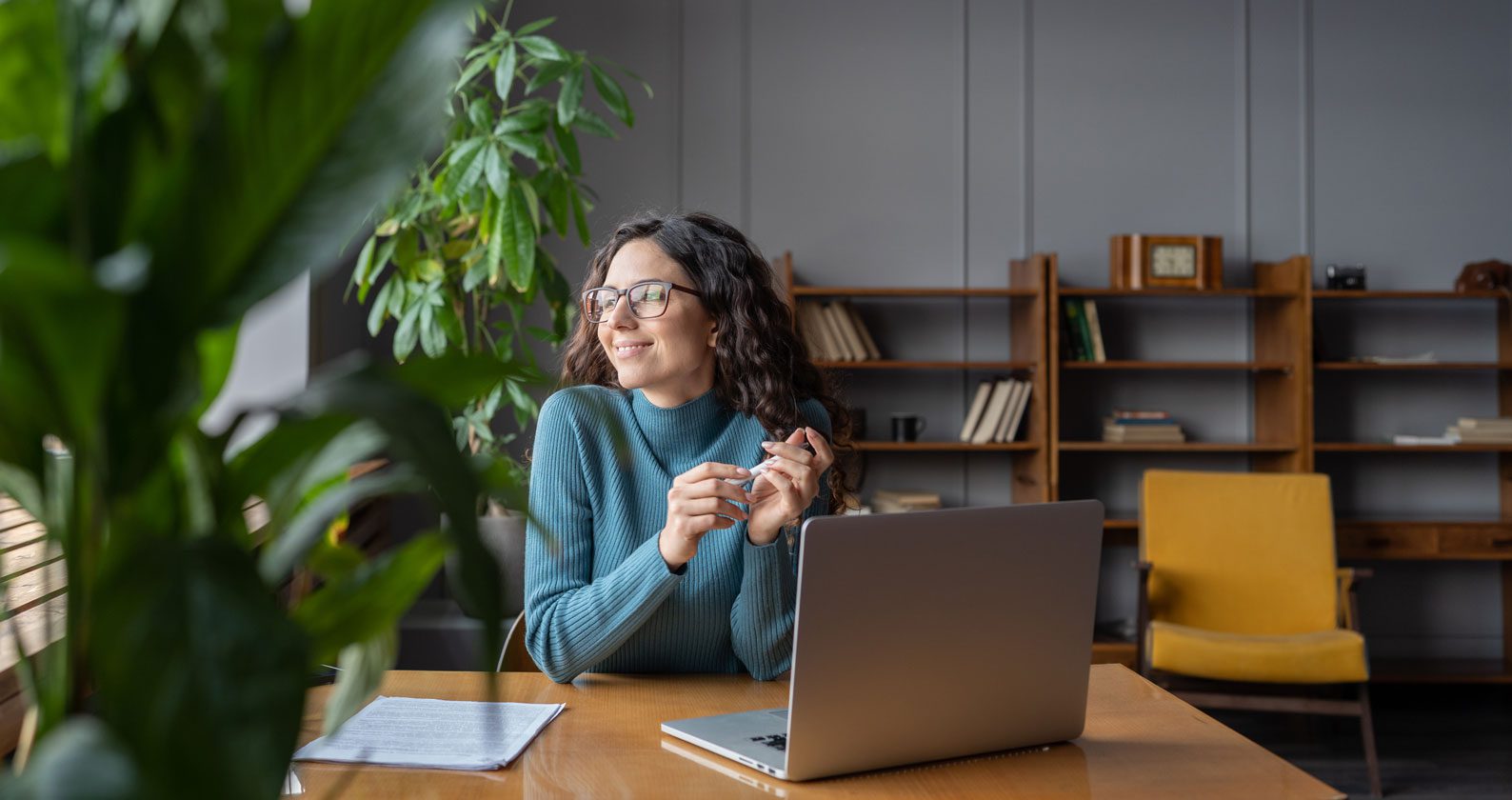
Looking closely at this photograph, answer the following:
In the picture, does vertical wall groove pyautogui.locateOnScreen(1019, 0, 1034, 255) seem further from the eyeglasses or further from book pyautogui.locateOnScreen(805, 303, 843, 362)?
the eyeglasses

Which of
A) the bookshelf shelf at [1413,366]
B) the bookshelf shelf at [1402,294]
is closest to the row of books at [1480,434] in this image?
the bookshelf shelf at [1413,366]

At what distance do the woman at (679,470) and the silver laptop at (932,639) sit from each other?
0.36m

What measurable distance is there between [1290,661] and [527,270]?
Result: 2.57 m

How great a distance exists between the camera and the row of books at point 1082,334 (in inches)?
193

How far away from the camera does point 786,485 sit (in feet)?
5.45

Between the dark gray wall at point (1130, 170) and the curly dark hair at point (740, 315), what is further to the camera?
the dark gray wall at point (1130, 170)

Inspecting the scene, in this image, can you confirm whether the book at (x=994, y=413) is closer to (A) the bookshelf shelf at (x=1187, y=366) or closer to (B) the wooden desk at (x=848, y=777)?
(A) the bookshelf shelf at (x=1187, y=366)

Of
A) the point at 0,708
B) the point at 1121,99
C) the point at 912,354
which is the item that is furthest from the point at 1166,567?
the point at 0,708

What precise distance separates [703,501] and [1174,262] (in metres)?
3.87

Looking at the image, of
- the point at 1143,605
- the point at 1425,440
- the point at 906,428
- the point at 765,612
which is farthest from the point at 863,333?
the point at 765,612

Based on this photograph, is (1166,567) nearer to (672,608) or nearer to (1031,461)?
(1031,461)

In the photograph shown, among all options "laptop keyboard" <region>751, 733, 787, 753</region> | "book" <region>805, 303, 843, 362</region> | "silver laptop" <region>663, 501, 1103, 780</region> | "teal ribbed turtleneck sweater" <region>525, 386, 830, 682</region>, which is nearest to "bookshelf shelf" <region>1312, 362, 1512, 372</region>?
"book" <region>805, 303, 843, 362</region>

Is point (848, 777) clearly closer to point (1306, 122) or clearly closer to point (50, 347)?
point (50, 347)

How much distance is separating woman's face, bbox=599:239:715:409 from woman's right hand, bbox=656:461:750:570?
39cm
